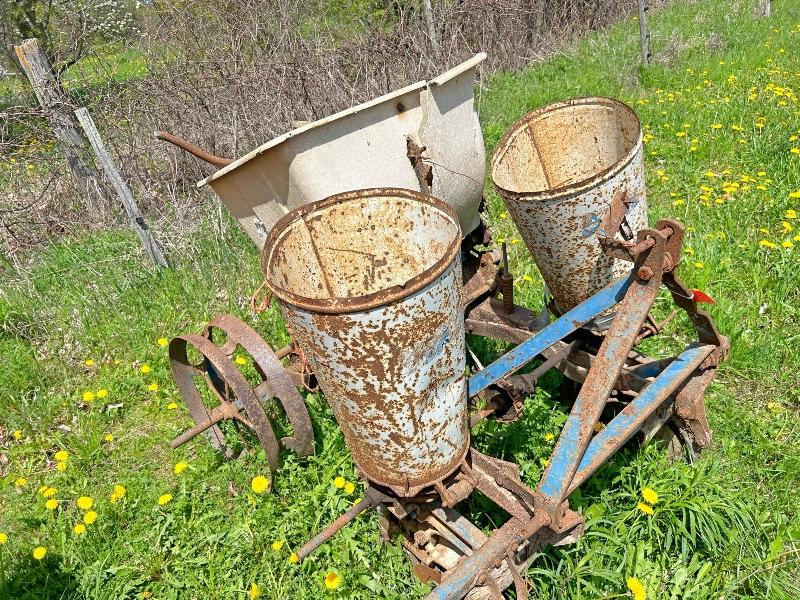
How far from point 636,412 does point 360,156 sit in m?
1.39

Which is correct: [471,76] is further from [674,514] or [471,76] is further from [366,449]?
[674,514]

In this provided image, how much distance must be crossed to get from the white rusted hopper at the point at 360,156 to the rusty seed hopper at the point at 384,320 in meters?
0.30

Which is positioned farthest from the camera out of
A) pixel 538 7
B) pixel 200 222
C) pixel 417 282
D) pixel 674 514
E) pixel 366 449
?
pixel 538 7

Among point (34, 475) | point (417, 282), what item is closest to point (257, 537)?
point (34, 475)

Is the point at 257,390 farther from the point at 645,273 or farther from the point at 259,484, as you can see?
the point at 645,273

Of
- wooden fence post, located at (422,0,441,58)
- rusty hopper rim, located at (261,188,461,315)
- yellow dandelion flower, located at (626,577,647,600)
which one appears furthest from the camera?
wooden fence post, located at (422,0,441,58)

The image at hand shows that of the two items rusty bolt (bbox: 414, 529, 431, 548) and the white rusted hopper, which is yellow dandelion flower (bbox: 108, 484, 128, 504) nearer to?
the white rusted hopper

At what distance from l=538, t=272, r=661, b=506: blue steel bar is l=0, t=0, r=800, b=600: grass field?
568mm

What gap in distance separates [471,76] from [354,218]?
0.96 meters

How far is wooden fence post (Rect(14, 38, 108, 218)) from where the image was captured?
4059 mm

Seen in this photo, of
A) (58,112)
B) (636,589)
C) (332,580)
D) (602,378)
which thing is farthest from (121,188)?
(636,589)

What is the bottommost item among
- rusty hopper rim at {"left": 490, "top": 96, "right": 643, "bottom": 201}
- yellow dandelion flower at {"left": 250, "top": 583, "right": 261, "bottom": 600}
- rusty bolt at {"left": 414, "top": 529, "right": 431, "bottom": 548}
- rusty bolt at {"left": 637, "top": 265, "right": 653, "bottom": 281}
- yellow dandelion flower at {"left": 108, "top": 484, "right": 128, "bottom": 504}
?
yellow dandelion flower at {"left": 250, "top": 583, "right": 261, "bottom": 600}

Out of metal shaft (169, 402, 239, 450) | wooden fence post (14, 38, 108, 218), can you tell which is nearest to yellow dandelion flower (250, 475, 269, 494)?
metal shaft (169, 402, 239, 450)

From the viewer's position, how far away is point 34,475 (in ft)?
9.91
